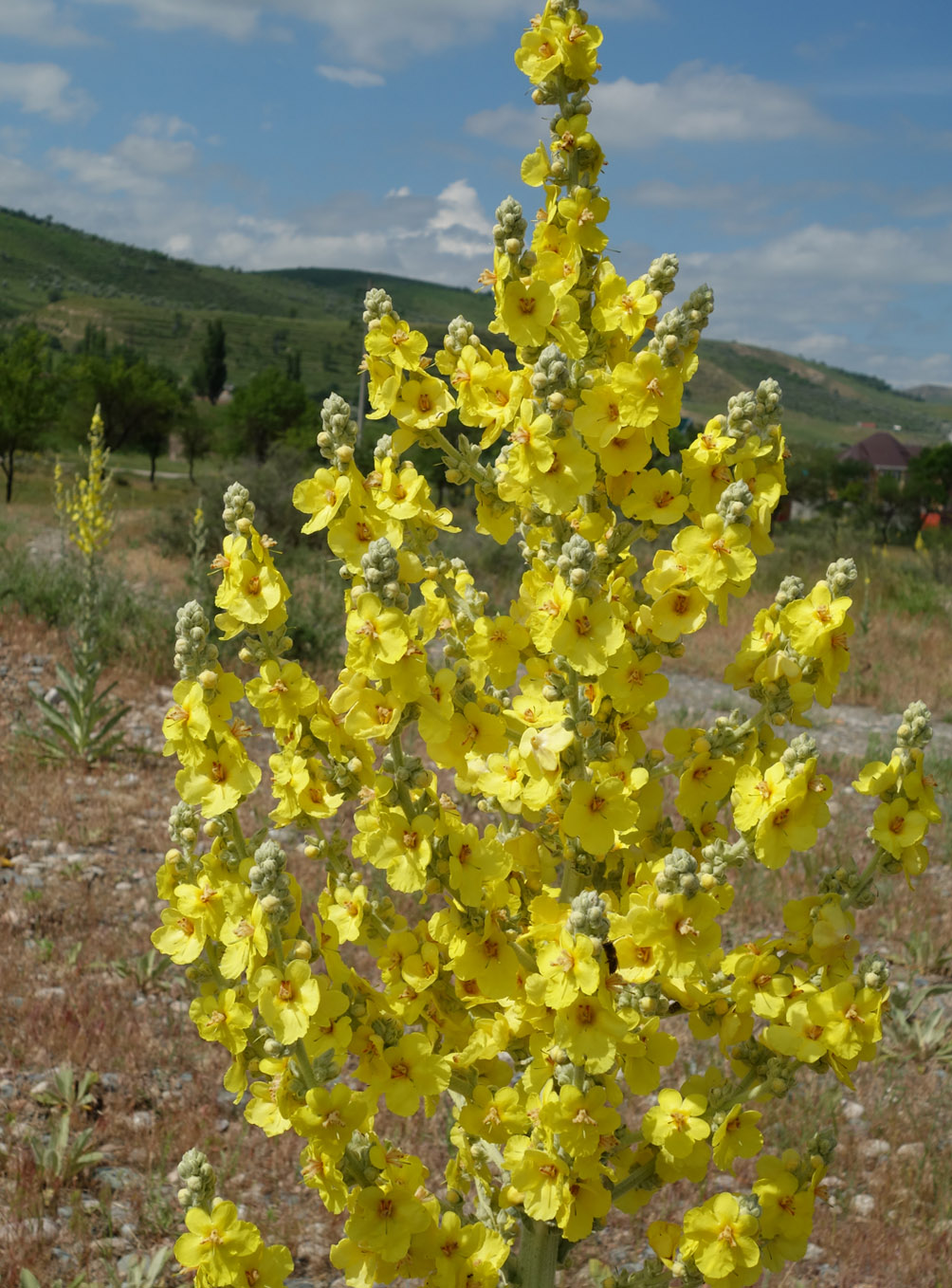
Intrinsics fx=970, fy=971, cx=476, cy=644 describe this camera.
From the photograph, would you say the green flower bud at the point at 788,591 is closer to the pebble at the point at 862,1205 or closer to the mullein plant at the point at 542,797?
the mullein plant at the point at 542,797

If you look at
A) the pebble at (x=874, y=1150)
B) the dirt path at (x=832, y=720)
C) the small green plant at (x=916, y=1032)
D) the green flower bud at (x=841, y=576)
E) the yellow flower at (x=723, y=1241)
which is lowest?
the pebble at (x=874, y=1150)

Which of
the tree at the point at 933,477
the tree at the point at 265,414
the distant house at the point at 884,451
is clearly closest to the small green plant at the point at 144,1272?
the tree at the point at 265,414

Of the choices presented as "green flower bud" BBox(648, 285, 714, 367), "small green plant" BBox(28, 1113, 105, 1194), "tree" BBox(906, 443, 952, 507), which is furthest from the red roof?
"green flower bud" BBox(648, 285, 714, 367)

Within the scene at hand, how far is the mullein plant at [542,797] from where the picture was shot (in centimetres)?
151

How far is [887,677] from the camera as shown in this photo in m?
12.5

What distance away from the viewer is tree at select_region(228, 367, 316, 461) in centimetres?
4812

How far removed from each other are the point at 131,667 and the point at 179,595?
7.55ft

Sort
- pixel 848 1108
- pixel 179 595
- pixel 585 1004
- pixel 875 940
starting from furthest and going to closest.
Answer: pixel 179 595
pixel 875 940
pixel 848 1108
pixel 585 1004

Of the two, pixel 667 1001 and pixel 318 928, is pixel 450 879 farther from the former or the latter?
pixel 667 1001

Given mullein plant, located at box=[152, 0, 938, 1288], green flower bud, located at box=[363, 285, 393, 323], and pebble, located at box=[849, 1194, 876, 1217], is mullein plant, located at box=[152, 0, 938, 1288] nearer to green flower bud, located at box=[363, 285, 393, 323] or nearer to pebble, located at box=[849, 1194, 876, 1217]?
green flower bud, located at box=[363, 285, 393, 323]

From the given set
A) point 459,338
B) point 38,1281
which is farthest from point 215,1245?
point 38,1281

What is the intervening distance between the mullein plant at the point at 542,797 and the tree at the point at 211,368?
83.7 metres

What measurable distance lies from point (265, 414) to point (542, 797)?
163 ft

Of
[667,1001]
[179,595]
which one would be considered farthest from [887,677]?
[667,1001]
